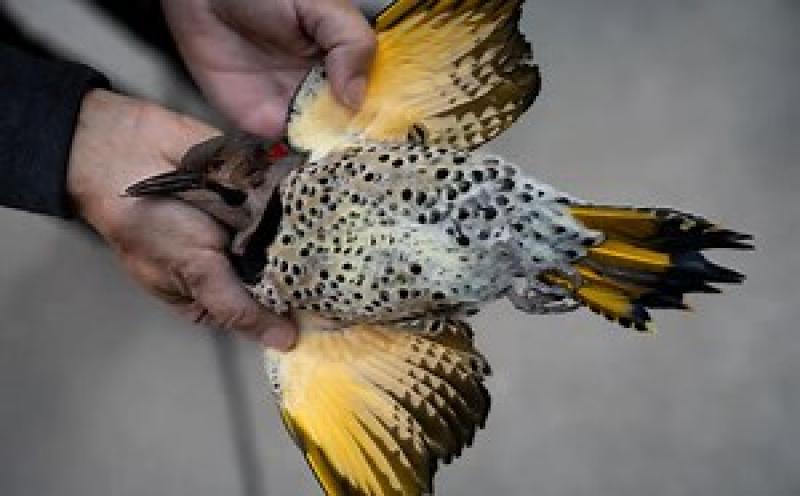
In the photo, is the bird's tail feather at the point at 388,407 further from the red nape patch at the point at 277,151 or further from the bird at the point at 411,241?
the red nape patch at the point at 277,151

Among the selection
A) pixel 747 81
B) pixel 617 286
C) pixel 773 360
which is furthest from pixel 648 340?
pixel 617 286

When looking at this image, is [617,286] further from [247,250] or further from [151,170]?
[151,170]

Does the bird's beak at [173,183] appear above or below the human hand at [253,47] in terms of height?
below

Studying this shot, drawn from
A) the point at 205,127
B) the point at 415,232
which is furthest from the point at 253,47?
the point at 415,232

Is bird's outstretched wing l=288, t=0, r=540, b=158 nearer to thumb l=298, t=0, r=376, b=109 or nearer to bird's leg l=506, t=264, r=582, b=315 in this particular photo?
thumb l=298, t=0, r=376, b=109

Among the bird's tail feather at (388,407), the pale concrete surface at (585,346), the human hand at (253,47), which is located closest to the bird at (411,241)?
the bird's tail feather at (388,407)

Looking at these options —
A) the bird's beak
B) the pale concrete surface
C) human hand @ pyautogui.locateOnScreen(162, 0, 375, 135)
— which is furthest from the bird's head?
the pale concrete surface

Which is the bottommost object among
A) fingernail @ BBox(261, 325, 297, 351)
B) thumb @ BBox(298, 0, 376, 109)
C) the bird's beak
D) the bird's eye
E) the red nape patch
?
fingernail @ BBox(261, 325, 297, 351)
